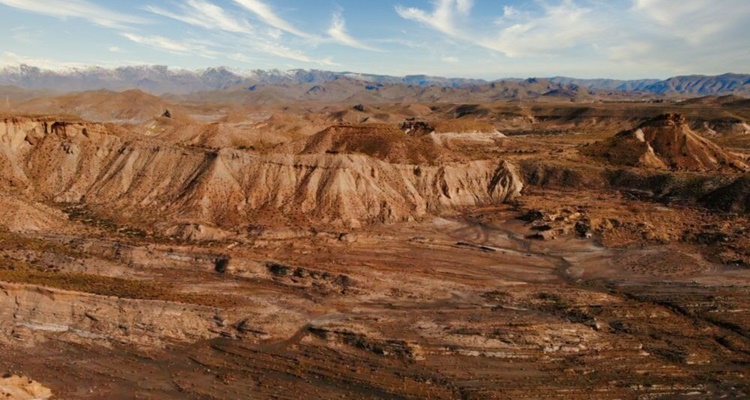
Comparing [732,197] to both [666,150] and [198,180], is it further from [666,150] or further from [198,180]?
[198,180]

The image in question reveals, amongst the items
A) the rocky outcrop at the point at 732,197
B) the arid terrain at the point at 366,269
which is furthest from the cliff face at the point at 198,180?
the rocky outcrop at the point at 732,197

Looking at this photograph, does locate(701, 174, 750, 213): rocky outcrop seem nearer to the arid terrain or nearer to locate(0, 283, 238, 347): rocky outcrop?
the arid terrain

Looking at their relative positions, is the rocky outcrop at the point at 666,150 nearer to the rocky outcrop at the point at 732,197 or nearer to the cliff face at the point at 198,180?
the rocky outcrop at the point at 732,197

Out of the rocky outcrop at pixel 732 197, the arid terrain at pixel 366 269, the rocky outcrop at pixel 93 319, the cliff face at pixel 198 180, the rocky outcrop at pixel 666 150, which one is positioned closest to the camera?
the arid terrain at pixel 366 269

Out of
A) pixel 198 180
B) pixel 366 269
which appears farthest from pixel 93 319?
pixel 198 180

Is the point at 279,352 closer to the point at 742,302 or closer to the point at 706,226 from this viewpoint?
the point at 742,302
